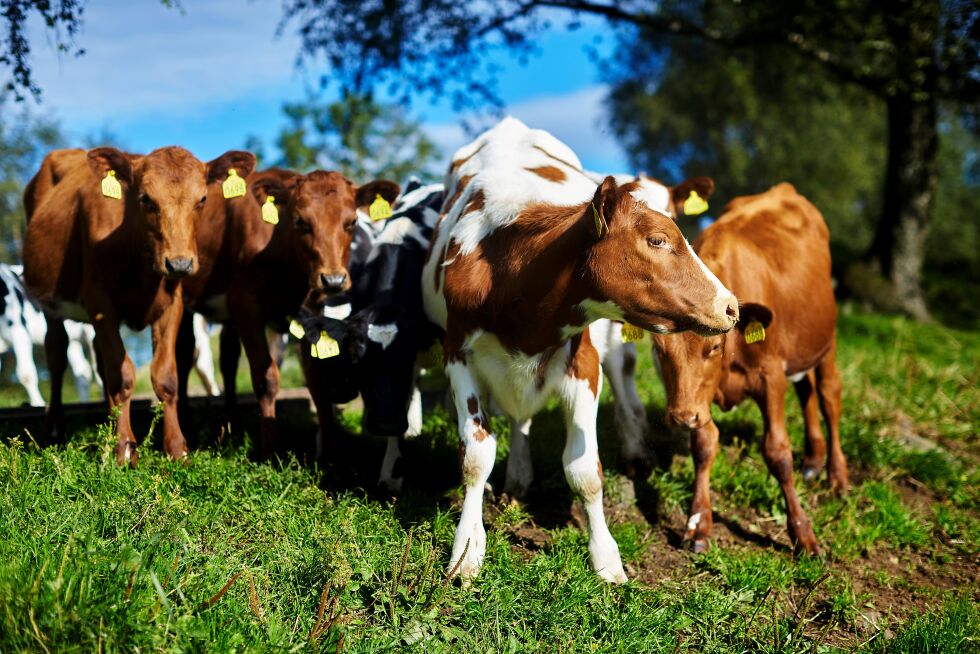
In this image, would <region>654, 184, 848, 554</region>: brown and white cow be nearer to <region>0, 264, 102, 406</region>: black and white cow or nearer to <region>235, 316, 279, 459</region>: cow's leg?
<region>235, 316, 279, 459</region>: cow's leg

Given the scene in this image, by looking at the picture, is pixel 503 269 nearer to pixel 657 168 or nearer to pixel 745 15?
pixel 745 15

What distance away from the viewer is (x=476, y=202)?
5980 mm

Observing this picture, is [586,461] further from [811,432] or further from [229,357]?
[229,357]

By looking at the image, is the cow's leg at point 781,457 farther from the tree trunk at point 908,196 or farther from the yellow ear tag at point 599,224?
the tree trunk at point 908,196

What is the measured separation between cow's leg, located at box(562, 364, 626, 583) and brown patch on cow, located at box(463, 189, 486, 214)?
4.11 ft

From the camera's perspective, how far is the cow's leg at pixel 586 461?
17.7 ft

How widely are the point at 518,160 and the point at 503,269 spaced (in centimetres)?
178

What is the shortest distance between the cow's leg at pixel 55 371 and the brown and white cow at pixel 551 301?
353 cm

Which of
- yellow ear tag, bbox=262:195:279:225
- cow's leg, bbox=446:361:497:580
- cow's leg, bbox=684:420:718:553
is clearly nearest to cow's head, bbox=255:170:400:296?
yellow ear tag, bbox=262:195:279:225

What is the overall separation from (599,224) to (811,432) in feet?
13.4

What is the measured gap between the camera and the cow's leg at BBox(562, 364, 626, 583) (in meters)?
5.39

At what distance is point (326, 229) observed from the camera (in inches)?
265

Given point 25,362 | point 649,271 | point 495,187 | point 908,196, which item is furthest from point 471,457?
point 908,196

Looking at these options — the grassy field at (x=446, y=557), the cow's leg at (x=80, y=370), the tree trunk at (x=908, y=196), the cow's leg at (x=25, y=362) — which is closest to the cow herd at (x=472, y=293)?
the grassy field at (x=446, y=557)
